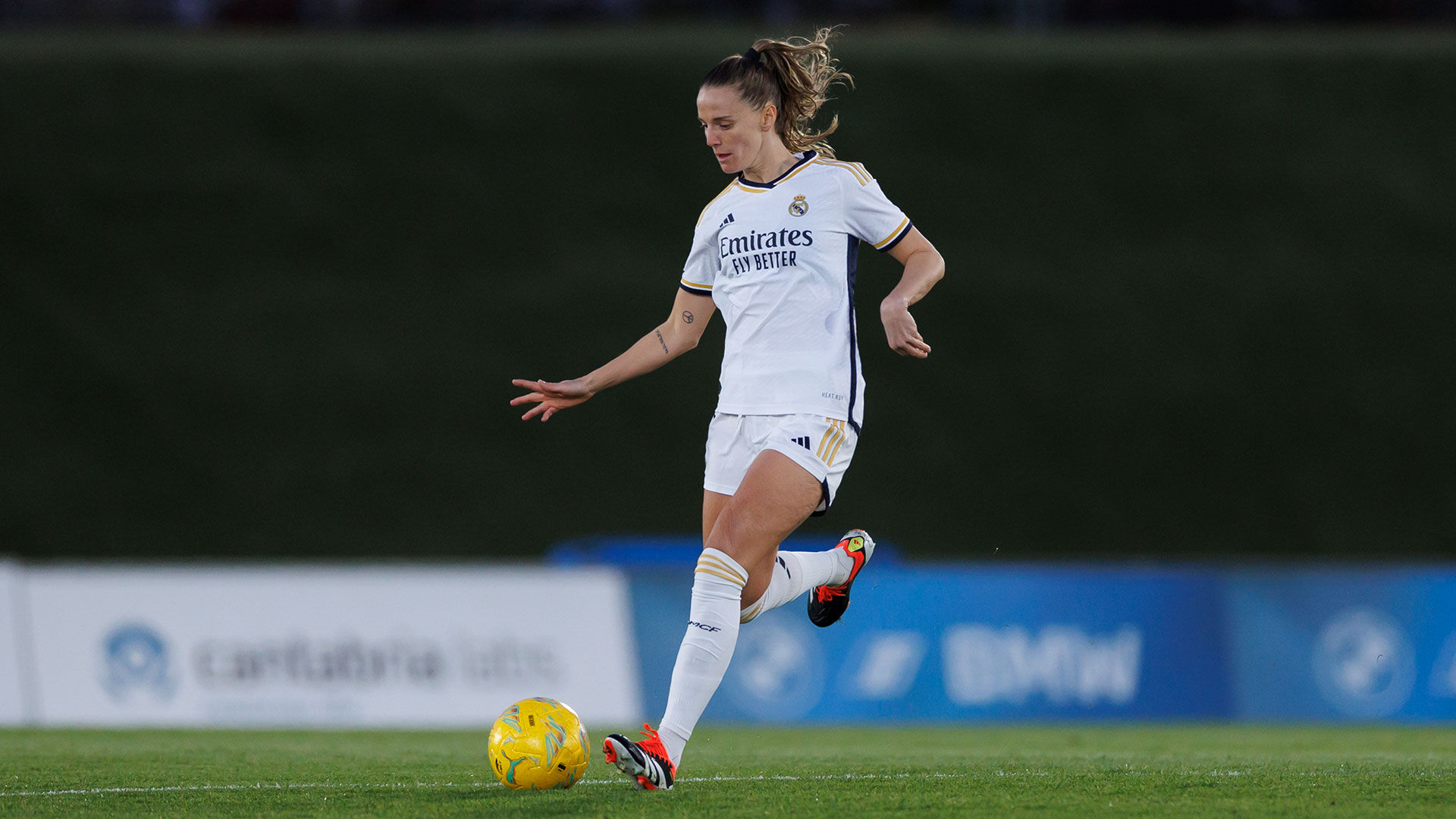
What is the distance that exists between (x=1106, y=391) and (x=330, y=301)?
7.77 m

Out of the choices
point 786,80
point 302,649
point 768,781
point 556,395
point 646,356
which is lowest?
point 302,649

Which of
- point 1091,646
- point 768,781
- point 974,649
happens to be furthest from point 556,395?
point 1091,646

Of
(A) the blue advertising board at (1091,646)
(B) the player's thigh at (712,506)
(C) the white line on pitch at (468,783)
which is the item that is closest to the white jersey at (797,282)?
(B) the player's thigh at (712,506)

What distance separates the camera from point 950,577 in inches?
420

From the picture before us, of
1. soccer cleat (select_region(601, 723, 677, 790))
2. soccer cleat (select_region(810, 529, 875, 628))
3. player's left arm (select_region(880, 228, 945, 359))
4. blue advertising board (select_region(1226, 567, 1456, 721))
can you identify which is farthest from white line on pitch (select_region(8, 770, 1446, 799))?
blue advertising board (select_region(1226, 567, 1456, 721))

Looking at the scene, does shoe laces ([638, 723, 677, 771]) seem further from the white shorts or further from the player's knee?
the white shorts

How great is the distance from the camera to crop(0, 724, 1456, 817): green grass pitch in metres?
4.26

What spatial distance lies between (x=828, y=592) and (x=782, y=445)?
102 cm

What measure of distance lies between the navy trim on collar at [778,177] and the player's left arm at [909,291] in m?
0.40

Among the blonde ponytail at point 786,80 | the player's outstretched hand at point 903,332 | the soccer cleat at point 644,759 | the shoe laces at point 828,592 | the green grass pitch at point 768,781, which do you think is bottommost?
the green grass pitch at point 768,781

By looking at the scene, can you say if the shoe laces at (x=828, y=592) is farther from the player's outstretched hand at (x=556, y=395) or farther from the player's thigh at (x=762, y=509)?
the player's outstretched hand at (x=556, y=395)

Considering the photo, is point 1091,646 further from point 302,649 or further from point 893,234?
point 893,234

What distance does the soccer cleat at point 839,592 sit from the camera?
557 cm

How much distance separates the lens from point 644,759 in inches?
176
